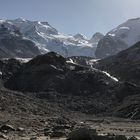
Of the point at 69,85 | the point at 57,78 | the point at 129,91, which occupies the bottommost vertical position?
the point at 129,91

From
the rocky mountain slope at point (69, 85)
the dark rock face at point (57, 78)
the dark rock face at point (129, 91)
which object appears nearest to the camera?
the dark rock face at point (129, 91)

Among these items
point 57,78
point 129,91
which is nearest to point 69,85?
point 57,78

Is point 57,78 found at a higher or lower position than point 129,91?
higher

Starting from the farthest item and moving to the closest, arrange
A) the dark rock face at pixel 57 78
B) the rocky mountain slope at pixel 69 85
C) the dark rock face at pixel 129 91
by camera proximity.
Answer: the dark rock face at pixel 57 78
the rocky mountain slope at pixel 69 85
the dark rock face at pixel 129 91

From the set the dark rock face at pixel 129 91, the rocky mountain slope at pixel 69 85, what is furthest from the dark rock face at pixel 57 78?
the dark rock face at pixel 129 91

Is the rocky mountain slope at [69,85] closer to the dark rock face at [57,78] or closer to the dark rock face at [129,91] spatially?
the dark rock face at [57,78]

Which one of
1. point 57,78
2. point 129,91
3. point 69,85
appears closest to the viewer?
point 129,91

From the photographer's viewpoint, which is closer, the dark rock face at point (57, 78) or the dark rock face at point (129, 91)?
the dark rock face at point (129, 91)

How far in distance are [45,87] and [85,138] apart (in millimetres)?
115313

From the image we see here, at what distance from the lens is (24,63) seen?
554ft

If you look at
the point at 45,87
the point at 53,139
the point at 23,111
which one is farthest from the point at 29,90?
the point at 53,139

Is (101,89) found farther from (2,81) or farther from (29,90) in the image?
(2,81)

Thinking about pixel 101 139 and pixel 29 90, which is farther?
pixel 29 90

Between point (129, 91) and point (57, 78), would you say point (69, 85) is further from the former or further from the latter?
point (129, 91)
